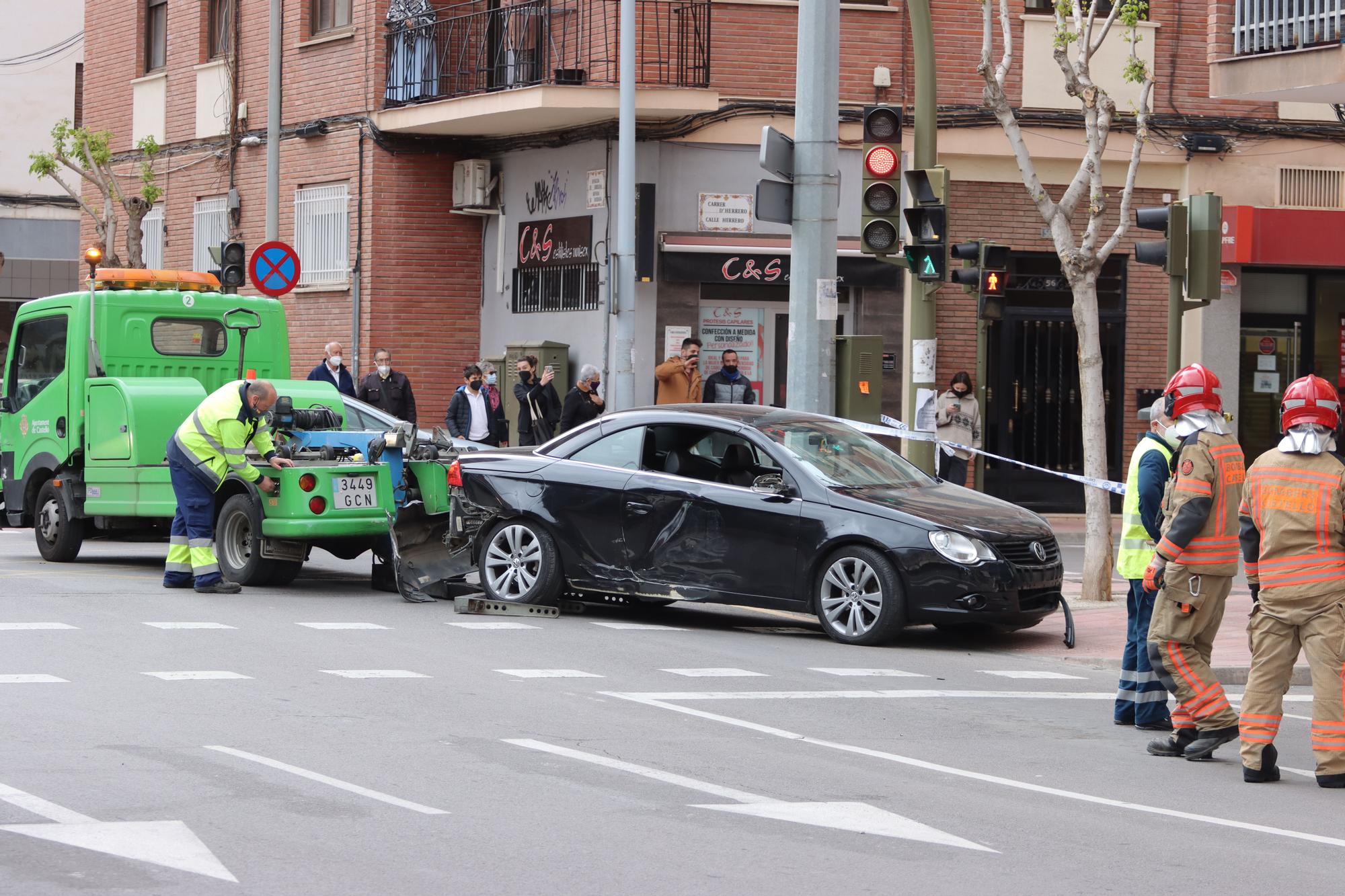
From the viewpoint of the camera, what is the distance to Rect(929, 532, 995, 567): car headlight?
11.4 metres

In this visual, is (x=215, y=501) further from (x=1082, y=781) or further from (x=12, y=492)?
(x=1082, y=781)

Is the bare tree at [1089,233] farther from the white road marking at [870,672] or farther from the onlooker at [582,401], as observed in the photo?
the onlooker at [582,401]

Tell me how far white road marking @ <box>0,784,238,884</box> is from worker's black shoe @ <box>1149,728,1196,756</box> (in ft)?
14.7

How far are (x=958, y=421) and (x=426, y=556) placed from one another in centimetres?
807

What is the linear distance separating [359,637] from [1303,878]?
6571 millimetres

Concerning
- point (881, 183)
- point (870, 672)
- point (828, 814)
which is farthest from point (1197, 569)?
point (881, 183)

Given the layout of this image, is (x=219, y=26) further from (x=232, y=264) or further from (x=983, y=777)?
(x=983, y=777)

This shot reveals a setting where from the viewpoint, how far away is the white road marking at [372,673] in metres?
9.75

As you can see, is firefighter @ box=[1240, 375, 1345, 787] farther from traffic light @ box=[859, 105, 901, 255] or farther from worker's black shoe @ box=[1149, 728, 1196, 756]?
traffic light @ box=[859, 105, 901, 255]

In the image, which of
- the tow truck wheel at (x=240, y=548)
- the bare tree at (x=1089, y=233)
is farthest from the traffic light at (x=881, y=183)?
the tow truck wheel at (x=240, y=548)

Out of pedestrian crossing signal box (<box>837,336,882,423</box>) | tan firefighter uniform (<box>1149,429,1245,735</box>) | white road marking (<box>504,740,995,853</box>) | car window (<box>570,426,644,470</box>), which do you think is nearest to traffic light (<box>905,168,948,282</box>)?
pedestrian crossing signal box (<box>837,336,882,423</box>)

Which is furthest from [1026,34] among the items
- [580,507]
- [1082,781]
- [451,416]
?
[1082,781]

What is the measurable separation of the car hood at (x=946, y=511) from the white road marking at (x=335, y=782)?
16.7 feet

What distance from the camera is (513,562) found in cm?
1288
